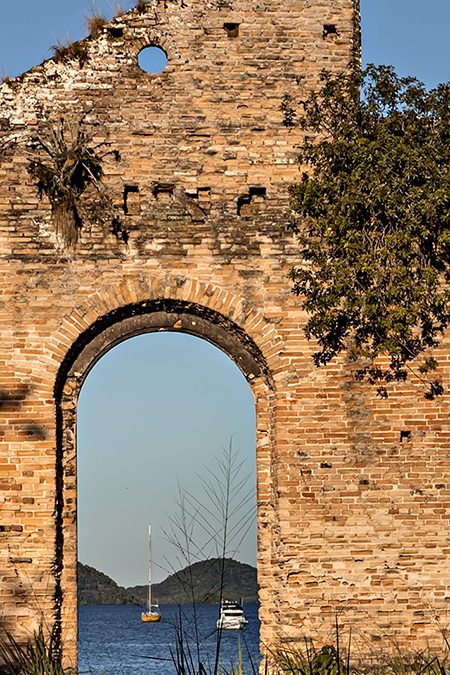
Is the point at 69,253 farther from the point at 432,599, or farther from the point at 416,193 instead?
the point at 432,599

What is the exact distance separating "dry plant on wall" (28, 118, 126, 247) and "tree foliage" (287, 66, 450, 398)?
191cm

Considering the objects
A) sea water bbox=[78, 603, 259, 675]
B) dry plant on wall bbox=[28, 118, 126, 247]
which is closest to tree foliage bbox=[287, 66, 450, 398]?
dry plant on wall bbox=[28, 118, 126, 247]

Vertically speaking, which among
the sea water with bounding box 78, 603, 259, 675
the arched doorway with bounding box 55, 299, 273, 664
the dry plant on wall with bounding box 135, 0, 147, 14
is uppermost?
the dry plant on wall with bounding box 135, 0, 147, 14

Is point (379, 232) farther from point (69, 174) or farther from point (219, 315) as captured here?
point (69, 174)

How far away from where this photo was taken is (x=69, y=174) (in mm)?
9984

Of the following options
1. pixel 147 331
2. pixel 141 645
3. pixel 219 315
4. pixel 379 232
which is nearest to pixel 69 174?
pixel 147 331

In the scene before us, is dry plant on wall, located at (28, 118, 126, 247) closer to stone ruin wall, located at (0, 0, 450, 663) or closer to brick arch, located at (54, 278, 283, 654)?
stone ruin wall, located at (0, 0, 450, 663)

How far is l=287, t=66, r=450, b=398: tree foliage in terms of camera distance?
32.1 feet

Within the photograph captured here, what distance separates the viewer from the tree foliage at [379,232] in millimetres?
9797

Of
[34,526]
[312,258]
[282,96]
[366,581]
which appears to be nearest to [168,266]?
[312,258]

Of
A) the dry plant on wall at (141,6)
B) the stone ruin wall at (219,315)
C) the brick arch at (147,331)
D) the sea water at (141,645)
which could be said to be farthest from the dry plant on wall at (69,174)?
the sea water at (141,645)

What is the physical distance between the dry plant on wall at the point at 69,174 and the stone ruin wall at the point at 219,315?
74 millimetres

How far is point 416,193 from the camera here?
9719 millimetres

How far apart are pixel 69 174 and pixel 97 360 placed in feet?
5.95
